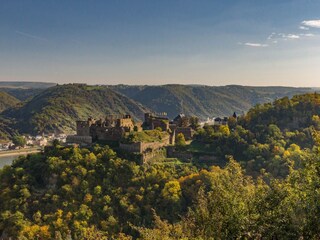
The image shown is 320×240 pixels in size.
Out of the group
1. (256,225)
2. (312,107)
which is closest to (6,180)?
(256,225)

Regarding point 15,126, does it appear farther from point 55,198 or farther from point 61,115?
point 55,198

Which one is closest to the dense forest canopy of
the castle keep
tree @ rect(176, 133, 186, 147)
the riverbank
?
tree @ rect(176, 133, 186, 147)

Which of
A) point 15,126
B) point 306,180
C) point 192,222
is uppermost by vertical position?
point 306,180

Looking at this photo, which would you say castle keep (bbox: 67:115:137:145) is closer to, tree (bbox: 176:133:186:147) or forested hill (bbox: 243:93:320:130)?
tree (bbox: 176:133:186:147)

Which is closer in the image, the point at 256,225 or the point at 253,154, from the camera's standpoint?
the point at 256,225

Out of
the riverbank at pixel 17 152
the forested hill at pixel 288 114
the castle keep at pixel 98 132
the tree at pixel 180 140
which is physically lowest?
the riverbank at pixel 17 152

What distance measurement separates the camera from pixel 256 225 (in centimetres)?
1266

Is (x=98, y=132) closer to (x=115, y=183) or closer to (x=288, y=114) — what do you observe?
(x=115, y=183)

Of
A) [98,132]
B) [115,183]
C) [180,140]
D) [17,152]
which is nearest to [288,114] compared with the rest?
[180,140]

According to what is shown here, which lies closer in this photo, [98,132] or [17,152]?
[98,132]

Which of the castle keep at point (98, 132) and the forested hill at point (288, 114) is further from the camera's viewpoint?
the forested hill at point (288, 114)

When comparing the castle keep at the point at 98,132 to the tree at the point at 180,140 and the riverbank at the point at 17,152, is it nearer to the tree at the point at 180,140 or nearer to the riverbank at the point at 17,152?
the tree at the point at 180,140

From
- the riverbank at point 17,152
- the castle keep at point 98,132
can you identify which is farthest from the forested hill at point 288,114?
the riverbank at point 17,152

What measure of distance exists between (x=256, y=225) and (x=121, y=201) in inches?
1195
